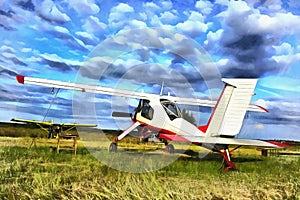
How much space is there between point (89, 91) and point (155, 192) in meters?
10.4

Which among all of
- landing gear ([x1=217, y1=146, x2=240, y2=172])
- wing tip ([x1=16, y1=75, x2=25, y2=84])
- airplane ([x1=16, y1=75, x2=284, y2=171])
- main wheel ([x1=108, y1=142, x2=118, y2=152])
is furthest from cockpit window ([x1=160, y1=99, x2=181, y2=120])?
wing tip ([x1=16, y1=75, x2=25, y2=84])

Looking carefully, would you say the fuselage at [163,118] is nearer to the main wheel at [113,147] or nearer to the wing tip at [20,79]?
the main wheel at [113,147]

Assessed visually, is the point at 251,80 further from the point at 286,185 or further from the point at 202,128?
the point at 286,185

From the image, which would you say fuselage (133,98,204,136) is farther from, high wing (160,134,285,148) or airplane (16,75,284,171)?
high wing (160,134,285,148)

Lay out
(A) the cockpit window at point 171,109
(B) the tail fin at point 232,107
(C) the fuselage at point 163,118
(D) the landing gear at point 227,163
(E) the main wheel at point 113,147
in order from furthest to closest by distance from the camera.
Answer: (E) the main wheel at point 113,147 → (A) the cockpit window at point 171,109 → (C) the fuselage at point 163,118 → (B) the tail fin at point 232,107 → (D) the landing gear at point 227,163

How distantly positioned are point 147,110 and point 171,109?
163 centimetres

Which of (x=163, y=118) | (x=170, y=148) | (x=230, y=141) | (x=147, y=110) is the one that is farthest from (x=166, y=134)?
(x=230, y=141)

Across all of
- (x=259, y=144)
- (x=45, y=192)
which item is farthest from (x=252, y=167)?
(x=45, y=192)

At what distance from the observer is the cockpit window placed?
14.2 meters

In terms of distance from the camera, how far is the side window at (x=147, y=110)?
1566cm

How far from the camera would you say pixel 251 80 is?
35.7ft

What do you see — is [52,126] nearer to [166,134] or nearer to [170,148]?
[170,148]

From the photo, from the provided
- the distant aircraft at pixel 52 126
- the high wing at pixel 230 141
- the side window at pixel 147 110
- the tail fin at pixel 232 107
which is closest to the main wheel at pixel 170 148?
the side window at pixel 147 110

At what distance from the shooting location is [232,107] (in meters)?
11.4
